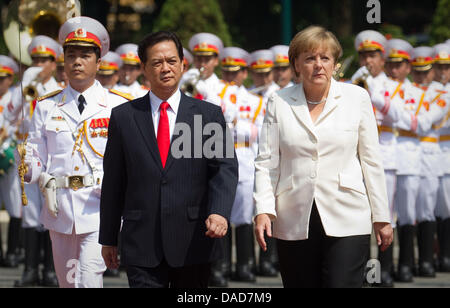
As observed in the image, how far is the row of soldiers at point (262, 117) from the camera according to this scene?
10.1 m

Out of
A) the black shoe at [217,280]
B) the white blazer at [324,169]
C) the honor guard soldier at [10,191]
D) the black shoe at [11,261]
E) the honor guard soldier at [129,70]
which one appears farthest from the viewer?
the honor guard soldier at [129,70]

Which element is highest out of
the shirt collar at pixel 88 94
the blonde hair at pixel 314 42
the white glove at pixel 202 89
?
the white glove at pixel 202 89

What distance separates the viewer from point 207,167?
5512 mm

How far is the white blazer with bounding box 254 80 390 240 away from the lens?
17.9ft

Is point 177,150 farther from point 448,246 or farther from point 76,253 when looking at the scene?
point 448,246

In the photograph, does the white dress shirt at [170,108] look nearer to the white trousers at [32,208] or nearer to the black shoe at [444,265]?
the white trousers at [32,208]

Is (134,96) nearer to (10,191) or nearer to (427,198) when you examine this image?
(10,191)

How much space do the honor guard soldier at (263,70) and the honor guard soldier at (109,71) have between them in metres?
1.58

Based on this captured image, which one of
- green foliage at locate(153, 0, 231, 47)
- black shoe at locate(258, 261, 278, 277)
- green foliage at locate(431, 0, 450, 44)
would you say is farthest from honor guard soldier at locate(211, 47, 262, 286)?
green foliage at locate(153, 0, 231, 47)

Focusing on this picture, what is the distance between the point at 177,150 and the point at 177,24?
11.9m

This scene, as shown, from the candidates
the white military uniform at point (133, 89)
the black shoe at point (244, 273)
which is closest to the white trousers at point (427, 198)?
the black shoe at point (244, 273)

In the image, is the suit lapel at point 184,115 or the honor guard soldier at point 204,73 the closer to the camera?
the suit lapel at point 184,115

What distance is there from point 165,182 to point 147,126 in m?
0.34

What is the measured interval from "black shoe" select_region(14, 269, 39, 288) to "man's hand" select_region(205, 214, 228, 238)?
17.0 ft
